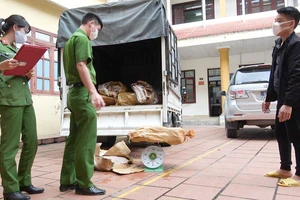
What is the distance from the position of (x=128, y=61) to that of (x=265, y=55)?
9773 millimetres

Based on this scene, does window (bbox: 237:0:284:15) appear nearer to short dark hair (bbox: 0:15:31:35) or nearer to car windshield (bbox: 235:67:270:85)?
car windshield (bbox: 235:67:270:85)

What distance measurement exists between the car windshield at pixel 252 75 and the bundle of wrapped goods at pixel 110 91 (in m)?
2.83

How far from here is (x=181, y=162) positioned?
13.3ft

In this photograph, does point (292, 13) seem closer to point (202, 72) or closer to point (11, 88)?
point (11, 88)

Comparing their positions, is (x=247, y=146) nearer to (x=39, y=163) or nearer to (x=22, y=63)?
(x=39, y=163)

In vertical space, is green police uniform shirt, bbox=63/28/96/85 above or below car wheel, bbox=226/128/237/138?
above

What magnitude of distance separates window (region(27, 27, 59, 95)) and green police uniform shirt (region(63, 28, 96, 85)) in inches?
182

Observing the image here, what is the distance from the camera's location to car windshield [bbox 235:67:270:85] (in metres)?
6.17

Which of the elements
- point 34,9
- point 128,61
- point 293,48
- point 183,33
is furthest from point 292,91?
point 183,33

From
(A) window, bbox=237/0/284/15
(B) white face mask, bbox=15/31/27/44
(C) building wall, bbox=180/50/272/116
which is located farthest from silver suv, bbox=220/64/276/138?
(A) window, bbox=237/0/284/15

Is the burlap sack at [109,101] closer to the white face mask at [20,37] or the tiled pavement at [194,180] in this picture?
the tiled pavement at [194,180]

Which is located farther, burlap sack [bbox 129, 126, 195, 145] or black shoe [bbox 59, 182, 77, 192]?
burlap sack [bbox 129, 126, 195, 145]

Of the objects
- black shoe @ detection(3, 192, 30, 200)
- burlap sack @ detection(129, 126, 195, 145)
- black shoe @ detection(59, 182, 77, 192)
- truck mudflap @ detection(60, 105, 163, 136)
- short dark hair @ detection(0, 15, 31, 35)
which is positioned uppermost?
short dark hair @ detection(0, 15, 31, 35)

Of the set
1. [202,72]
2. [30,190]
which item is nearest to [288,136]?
[30,190]
